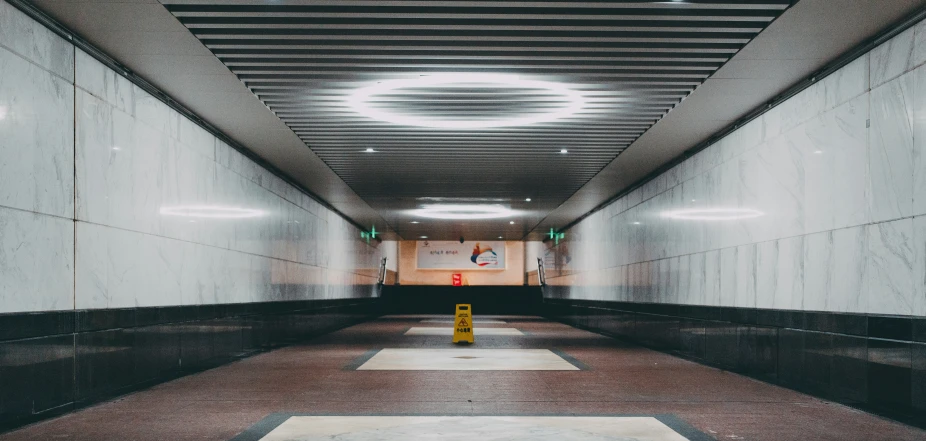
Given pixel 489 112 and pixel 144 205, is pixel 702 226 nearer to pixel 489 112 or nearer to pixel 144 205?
pixel 489 112

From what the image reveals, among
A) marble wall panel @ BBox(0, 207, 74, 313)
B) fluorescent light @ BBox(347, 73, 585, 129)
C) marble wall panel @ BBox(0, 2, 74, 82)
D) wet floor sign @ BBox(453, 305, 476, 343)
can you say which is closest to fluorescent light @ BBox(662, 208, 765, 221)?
fluorescent light @ BBox(347, 73, 585, 129)

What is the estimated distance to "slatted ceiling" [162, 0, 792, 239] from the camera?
27.3ft

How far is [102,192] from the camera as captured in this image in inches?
382

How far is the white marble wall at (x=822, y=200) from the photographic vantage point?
27.2 ft

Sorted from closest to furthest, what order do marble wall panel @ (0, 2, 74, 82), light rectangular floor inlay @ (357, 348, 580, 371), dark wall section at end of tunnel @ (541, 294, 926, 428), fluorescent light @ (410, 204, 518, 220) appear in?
marble wall panel @ (0, 2, 74, 82)
dark wall section at end of tunnel @ (541, 294, 926, 428)
light rectangular floor inlay @ (357, 348, 580, 371)
fluorescent light @ (410, 204, 518, 220)

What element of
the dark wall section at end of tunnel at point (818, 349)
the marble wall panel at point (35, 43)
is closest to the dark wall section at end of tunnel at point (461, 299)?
the dark wall section at end of tunnel at point (818, 349)

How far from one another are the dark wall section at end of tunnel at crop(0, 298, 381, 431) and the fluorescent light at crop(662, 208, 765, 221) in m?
7.95

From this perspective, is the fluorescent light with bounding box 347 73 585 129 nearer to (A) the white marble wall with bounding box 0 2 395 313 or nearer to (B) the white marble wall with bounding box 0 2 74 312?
(A) the white marble wall with bounding box 0 2 395 313

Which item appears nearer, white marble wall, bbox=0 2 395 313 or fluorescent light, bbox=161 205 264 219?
white marble wall, bbox=0 2 395 313

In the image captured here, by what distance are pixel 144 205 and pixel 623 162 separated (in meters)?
9.70

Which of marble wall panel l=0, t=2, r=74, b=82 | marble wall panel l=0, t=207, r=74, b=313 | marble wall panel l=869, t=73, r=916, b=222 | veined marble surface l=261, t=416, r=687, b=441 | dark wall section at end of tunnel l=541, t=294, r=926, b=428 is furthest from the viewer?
marble wall panel l=869, t=73, r=916, b=222

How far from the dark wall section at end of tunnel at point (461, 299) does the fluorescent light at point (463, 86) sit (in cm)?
3240

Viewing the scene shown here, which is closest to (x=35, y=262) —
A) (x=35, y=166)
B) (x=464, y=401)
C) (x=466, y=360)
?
(x=35, y=166)

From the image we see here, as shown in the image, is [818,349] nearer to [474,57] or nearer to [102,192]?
[474,57]
